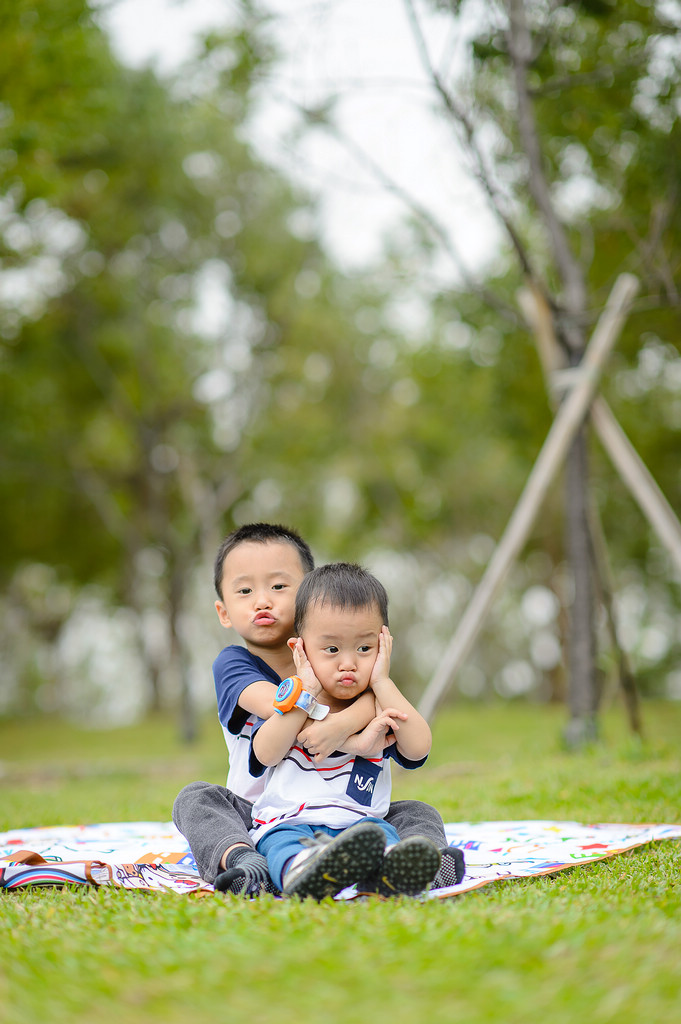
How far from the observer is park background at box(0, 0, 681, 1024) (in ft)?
5.07

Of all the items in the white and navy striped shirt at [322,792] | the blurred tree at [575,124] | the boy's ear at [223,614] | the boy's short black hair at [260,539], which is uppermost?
the blurred tree at [575,124]

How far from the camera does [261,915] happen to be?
5.95 ft

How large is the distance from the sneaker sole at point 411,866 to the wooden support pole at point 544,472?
3445mm

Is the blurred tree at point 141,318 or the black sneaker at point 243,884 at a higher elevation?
the blurred tree at point 141,318

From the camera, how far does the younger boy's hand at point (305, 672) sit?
2.24 meters

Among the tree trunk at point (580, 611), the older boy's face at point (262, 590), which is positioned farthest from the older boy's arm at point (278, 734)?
the tree trunk at point (580, 611)

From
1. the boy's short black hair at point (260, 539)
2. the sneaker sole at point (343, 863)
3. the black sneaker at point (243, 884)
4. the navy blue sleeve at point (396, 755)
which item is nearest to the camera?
the sneaker sole at point (343, 863)

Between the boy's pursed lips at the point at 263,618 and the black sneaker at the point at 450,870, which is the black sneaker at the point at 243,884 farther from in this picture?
the boy's pursed lips at the point at 263,618

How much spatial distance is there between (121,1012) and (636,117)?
709 cm

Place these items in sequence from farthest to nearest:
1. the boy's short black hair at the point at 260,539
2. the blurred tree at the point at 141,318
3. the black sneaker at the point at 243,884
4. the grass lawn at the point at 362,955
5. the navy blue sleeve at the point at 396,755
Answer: the blurred tree at the point at 141,318 → the boy's short black hair at the point at 260,539 → the navy blue sleeve at the point at 396,755 → the black sneaker at the point at 243,884 → the grass lawn at the point at 362,955

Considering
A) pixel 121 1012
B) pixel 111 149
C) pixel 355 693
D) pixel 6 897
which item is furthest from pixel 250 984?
pixel 111 149

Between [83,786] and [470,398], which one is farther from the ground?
[470,398]

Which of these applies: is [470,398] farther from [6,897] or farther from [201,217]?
[6,897]

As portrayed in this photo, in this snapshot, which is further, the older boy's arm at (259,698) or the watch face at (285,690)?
the older boy's arm at (259,698)
